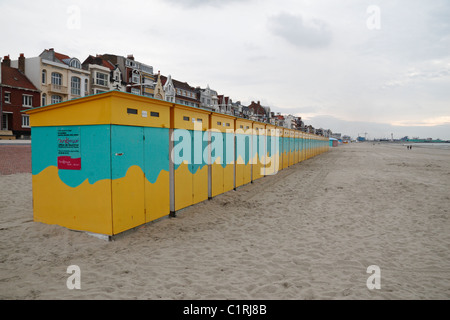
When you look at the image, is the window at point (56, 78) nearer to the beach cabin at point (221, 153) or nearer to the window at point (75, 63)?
the window at point (75, 63)

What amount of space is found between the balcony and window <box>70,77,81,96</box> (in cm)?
131

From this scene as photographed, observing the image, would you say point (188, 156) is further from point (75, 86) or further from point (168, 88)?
point (168, 88)

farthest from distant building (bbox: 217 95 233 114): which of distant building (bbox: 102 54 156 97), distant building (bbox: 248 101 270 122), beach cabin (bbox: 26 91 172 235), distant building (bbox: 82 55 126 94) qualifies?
beach cabin (bbox: 26 91 172 235)

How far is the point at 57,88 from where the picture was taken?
35594 mm

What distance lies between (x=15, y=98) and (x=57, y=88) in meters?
4.92

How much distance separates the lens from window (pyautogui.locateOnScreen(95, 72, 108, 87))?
38.9 m

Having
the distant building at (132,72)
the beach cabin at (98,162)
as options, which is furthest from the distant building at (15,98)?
the beach cabin at (98,162)

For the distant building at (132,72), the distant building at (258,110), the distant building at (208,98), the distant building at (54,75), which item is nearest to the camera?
the distant building at (54,75)

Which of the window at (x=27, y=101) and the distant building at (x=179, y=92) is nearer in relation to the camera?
the window at (x=27, y=101)

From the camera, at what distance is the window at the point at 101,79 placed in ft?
128

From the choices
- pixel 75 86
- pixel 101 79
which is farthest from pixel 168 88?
pixel 75 86

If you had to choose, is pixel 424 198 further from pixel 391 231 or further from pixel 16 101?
pixel 16 101

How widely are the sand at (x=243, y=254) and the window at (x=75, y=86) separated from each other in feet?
A: 114
